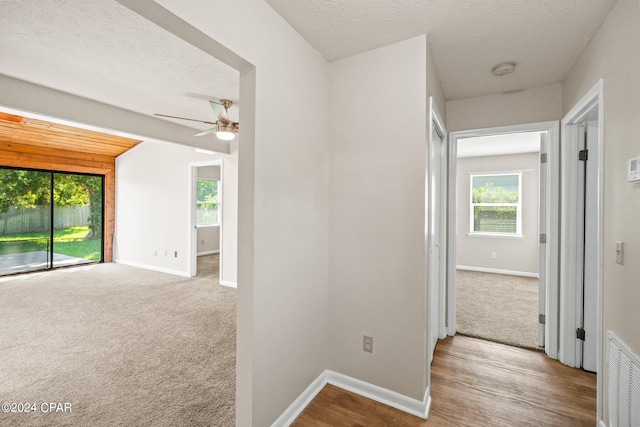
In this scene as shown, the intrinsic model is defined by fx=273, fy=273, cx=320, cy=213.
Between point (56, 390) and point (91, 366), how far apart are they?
0.31 meters

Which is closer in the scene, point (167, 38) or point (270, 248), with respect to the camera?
point (270, 248)

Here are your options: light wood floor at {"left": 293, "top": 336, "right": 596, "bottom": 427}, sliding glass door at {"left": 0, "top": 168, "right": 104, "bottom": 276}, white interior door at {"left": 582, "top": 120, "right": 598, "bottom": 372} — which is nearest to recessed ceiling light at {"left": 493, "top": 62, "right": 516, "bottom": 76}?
white interior door at {"left": 582, "top": 120, "right": 598, "bottom": 372}

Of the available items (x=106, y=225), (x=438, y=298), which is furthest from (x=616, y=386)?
(x=106, y=225)

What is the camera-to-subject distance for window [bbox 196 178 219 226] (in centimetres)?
750

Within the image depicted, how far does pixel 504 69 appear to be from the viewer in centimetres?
226

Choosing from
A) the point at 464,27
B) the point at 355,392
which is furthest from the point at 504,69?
the point at 355,392

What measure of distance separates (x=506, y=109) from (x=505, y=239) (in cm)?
375

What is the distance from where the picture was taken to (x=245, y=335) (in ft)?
4.93

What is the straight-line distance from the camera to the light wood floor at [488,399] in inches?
69.2

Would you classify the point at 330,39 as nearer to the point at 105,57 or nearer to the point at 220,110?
the point at 220,110

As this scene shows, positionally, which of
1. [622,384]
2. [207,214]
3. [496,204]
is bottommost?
[622,384]

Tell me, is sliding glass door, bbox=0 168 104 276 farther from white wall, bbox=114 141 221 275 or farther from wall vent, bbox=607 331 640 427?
wall vent, bbox=607 331 640 427

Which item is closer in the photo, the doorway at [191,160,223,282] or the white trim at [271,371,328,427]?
the white trim at [271,371,328,427]

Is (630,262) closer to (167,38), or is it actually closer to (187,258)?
(167,38)
